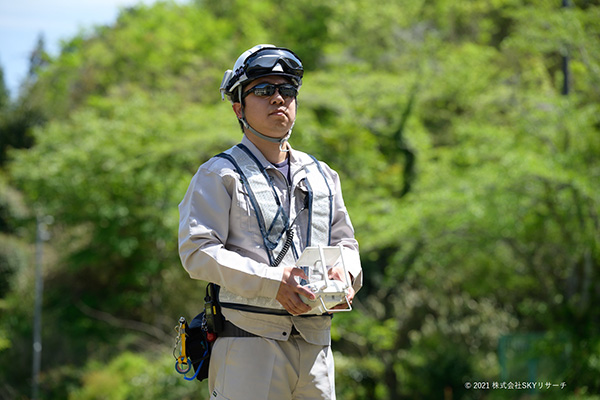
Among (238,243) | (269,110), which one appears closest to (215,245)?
(238,243)

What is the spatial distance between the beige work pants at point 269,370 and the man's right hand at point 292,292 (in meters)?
0.17

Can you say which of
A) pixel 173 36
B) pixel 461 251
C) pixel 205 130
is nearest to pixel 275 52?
pixel 461 251

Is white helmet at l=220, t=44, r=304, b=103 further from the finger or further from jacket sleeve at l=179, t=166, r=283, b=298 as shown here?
the finger

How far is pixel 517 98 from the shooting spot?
11.5m

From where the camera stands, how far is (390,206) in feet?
33.3

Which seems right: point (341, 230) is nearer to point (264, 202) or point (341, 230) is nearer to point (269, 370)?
point (264, 202)

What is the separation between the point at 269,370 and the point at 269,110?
0.86m

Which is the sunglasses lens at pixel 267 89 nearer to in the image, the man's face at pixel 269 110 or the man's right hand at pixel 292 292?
the man's face at pixel 269 110

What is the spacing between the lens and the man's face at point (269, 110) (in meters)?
2.31

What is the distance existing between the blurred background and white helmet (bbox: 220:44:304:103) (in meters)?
3.21

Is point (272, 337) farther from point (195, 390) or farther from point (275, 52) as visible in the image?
point (195, 390)

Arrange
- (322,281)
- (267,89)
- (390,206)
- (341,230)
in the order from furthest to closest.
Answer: (390,206) < (341,230) < (267,89) < (322,281)

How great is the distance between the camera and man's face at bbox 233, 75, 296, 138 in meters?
2.31

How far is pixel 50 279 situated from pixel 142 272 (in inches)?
198
